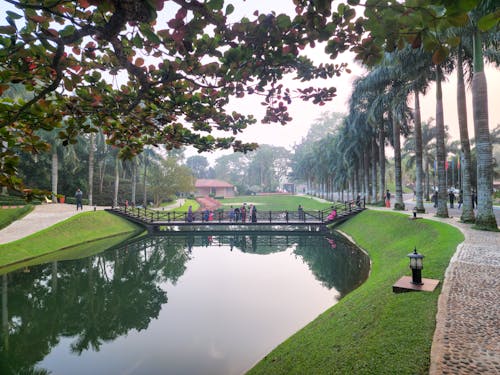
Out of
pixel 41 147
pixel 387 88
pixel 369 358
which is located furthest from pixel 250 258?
pixel 387 88

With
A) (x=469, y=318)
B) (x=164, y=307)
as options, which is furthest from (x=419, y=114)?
(x=164, y=307)

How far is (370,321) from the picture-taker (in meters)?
6.42

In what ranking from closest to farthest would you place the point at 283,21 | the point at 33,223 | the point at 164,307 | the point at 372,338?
the point at 283,21 < the point at 372,338 < the point at 164,307 < the point at 33,223

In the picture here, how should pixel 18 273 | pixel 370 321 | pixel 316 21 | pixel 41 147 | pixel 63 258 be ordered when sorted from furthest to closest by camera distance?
1. pixel 63 258
2. pixel 18 273
3. pixel 370 321
4. pixel 41 147
5. pixel 316 21

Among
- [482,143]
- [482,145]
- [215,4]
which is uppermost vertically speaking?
[482,143]

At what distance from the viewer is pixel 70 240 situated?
72.2 ft

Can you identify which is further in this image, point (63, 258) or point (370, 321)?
point (63, 258)

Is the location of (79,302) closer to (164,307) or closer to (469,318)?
(164,307)

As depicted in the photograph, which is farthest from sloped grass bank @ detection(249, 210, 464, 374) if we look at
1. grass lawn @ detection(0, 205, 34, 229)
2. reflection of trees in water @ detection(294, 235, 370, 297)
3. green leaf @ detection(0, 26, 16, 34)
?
grass lawn @ detection(0, 205, 34, 229)

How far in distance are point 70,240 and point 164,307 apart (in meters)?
15.1

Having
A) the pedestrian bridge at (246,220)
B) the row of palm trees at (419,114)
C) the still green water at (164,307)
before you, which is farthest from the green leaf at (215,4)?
the pedestrian bridge at (246,220)

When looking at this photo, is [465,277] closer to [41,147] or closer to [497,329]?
[497,329]

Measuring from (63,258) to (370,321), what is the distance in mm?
18384

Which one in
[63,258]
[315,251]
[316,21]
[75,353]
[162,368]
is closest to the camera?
[316,21]
